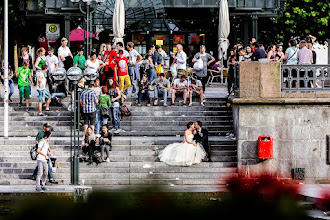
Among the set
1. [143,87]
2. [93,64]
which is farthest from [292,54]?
[93,64]

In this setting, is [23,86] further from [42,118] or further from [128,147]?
[128,147]

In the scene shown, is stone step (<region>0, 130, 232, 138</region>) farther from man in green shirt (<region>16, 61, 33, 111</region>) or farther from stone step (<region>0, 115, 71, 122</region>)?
A: man in green shirt (<region>16, 61, 33, 111</region>)

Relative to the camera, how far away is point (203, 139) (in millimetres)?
18547

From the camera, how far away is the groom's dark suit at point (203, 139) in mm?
18516

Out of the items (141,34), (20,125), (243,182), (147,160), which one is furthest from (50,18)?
(243,182)

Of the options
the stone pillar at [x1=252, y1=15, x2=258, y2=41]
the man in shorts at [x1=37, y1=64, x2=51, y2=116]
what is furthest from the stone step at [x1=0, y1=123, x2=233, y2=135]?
the stone pillar at [x1=252, y1=15, x2=258, y2=41]

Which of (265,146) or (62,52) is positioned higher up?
(62,52)

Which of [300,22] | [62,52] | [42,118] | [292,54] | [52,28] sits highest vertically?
[300,22]

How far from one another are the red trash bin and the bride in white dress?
1356mm

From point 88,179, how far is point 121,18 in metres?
9.54

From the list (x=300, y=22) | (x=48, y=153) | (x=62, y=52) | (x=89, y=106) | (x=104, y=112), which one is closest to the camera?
(x=48, y=153)

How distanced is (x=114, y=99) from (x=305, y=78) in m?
5.00

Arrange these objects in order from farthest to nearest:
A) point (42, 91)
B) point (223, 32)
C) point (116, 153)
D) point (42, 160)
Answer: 1. point (223, 32)
2. point (42, 91)
3. point (116, 153)
4. point (42, 160)

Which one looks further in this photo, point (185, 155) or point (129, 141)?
point (129, 141)
